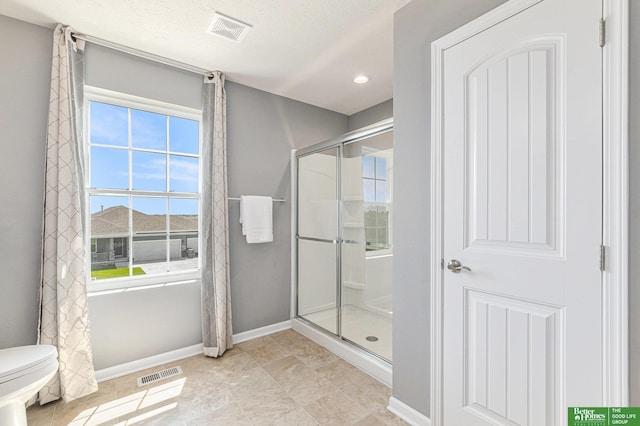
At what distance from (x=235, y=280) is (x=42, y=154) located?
1.68 metres

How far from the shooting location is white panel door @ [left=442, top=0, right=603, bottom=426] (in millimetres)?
1093

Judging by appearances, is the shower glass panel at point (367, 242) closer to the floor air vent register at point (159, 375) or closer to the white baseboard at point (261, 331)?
the white baseboard at point (261, 331)

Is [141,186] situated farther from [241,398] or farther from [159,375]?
[241,398]

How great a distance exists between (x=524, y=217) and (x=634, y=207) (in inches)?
12.6

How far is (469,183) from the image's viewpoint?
1.43 meters

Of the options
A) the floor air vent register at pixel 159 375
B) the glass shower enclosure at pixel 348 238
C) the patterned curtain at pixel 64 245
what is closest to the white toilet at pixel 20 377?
the patterned curtain at pixel 64 245

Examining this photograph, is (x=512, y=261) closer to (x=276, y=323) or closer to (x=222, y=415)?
(x=222, y=415)

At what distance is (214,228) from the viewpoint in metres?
2.50

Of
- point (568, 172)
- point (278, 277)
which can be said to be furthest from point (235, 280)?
point (568, 172)

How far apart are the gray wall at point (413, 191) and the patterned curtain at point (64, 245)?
6.74 feet

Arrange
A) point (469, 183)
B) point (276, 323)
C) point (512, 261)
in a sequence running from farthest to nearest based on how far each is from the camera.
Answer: point (276, 323) < point (469, 183) < point (512, 261)

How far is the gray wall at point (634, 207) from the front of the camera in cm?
101

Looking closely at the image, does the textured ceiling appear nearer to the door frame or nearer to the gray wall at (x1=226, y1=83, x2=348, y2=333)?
the gray wall at (x1=226, y1=83, x2=348, y2=333)

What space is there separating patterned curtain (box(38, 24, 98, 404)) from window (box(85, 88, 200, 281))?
261 millimetres
